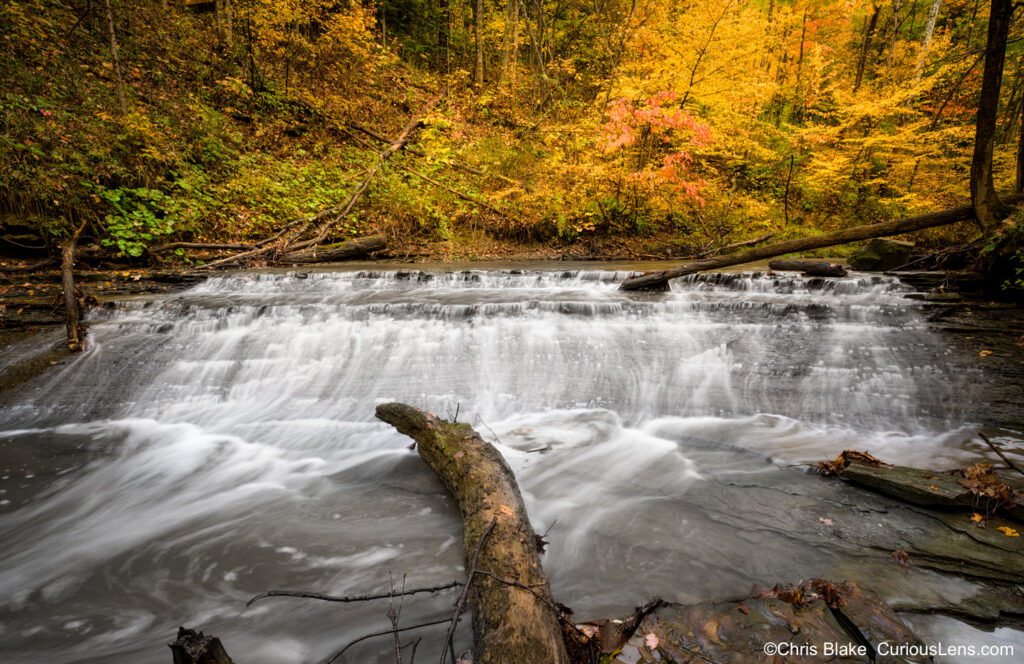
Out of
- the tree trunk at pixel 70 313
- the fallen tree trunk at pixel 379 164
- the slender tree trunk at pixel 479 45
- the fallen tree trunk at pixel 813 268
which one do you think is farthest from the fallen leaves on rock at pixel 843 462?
the slender tree trunk at pixel 479 45

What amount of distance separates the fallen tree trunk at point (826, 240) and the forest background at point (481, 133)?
387 cm

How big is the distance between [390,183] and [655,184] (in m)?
7.54

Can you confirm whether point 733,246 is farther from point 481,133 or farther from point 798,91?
point 481,133

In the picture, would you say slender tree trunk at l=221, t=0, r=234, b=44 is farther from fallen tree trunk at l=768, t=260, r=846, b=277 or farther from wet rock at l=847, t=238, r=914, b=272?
wet rock at l=847, t=238, r=914, b=272

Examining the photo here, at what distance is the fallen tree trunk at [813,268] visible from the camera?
295 inches

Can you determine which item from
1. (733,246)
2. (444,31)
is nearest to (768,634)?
(733,246)

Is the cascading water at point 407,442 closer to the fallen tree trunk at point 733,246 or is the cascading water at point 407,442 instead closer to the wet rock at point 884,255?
the wet rock at point 884,255

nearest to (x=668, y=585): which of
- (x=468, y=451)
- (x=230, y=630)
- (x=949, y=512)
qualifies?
(x=468, y=451)

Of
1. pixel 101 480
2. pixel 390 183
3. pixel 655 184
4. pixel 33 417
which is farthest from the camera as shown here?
pixel 390 183

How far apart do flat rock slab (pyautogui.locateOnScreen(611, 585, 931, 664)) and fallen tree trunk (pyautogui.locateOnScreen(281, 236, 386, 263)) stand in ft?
33.9

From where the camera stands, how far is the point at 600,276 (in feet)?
28.2

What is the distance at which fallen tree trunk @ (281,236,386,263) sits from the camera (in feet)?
33.1

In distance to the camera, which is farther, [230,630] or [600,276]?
[600,276]

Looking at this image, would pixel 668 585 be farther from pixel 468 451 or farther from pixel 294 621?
pixel 294 621
